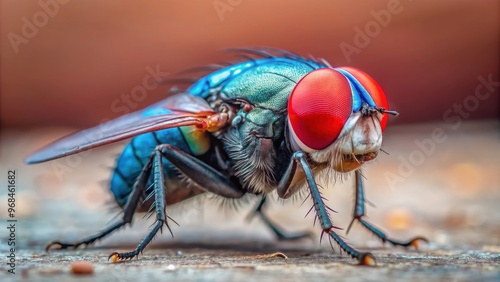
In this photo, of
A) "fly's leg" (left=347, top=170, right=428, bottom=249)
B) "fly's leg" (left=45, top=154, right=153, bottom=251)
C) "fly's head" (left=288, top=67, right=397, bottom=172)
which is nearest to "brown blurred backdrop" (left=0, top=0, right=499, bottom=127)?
"fly's leg" (left=347, top=170, right=428, bottom=249)

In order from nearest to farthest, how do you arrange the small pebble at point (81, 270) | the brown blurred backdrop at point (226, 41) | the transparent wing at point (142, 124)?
1. the small pebble at point (81, 270)
2. the transparent wing at point (142, 124)
3. the brown blurred backdrop at point (226, 41)

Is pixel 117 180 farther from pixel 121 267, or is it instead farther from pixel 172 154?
pixel 121 267

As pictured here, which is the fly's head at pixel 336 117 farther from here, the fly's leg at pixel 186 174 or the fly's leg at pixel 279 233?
the fly's leg at pixel 279 233

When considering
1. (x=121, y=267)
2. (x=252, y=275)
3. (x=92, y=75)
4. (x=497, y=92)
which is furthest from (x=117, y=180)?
(x=497, y=92)

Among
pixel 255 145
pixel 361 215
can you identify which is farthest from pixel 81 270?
pixel 361 215

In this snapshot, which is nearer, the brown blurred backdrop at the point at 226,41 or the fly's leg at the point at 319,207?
the fly's leg at the point at 319,207

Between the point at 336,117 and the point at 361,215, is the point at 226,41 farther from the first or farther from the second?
the point at 336,117

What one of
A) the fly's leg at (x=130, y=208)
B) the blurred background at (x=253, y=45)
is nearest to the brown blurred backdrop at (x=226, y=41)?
the blurred background at (x=253, y=45)

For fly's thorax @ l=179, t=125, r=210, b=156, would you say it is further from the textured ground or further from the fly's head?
the fly's head
